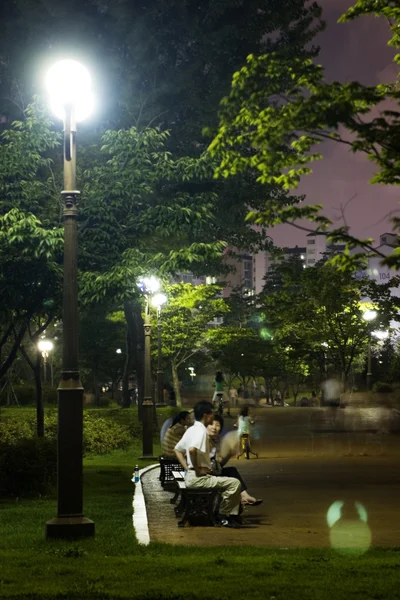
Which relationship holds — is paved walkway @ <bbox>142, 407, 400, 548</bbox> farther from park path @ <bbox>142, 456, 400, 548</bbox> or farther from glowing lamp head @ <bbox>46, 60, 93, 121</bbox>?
glowing lamp head @ <bbox>46, 60, 93, 121</bbox>

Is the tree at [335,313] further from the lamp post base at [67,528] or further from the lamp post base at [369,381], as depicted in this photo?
the lamp post base at [67,528]

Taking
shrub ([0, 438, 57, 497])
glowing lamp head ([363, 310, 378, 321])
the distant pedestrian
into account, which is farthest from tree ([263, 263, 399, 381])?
shrub ([0, 438, 57, 497])

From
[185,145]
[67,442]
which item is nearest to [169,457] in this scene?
[67,442]

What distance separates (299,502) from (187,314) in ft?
162

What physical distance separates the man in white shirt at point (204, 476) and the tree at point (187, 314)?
1897 inches

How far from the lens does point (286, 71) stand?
1498 cm

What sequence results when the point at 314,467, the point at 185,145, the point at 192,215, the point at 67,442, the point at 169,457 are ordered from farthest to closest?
the point at 185,145
the point at 314,467
the point at 192,215
the point at 169,457
the point at 67,442

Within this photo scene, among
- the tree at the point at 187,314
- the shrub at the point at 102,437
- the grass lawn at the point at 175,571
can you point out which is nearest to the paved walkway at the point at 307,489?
the grass lawn at the point at 175,571

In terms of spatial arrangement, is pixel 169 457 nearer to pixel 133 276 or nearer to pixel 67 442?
pixel 133 276

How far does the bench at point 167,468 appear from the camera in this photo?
781 inches

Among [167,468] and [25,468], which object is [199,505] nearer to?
[25,468]

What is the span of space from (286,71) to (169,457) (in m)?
8.22

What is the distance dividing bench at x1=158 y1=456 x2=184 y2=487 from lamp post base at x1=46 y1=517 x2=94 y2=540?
25.5ft

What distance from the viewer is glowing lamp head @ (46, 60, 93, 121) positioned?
12328mm
